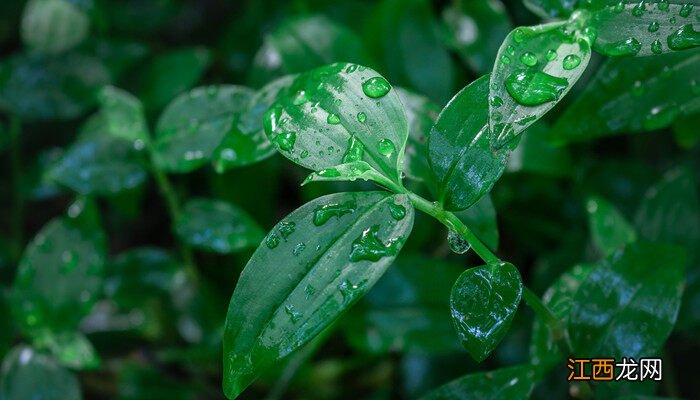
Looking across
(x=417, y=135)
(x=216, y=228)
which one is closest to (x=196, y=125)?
(x=216, y=228)

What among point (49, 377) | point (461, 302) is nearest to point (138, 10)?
point (49, 377)

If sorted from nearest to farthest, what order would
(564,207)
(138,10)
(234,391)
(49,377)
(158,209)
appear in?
(234,391)
(49,377)
(564,207)
(138,10)
(158,209)

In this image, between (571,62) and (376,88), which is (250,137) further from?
(571,62)

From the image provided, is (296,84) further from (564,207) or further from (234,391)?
(564,207)

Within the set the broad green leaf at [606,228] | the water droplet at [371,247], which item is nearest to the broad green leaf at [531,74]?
the water droplet at [371,247]

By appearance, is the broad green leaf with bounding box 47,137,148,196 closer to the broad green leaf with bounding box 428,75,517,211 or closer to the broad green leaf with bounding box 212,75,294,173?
the broad green leaf with bounding box 212,75,294,173

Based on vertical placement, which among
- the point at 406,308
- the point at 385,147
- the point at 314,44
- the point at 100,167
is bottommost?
the point at 406,308
